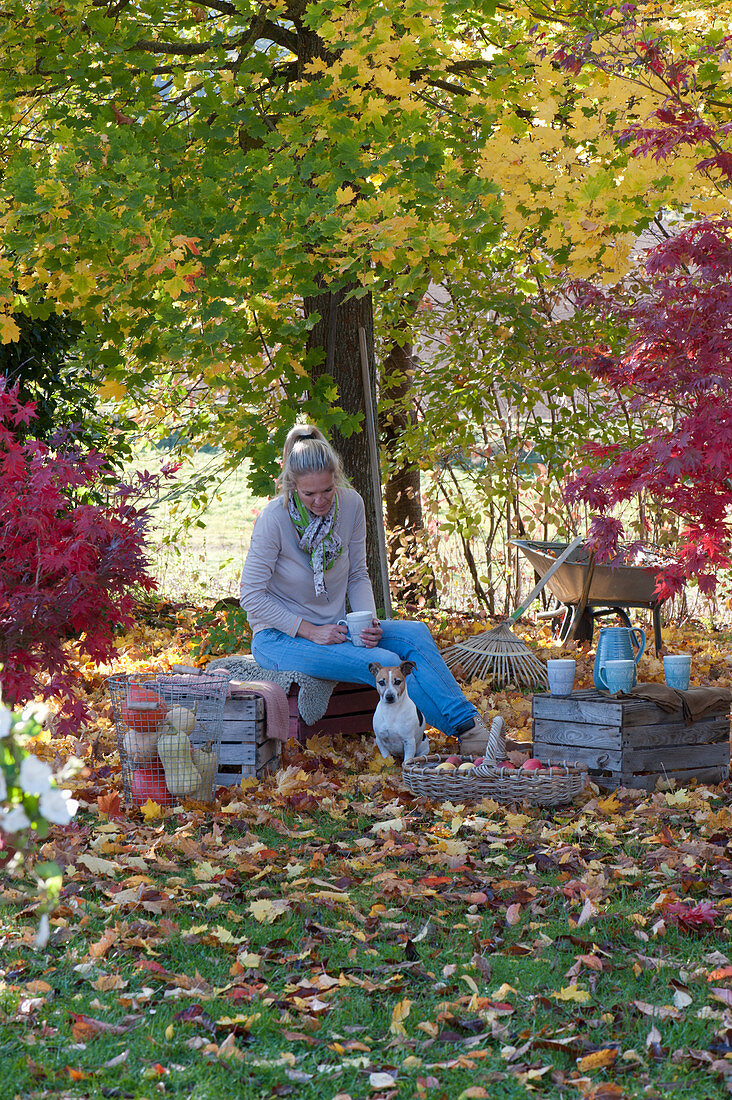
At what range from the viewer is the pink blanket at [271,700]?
4074 millimetres

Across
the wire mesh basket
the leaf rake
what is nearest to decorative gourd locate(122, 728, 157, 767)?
the wire mesh basket

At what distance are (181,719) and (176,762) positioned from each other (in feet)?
0.50

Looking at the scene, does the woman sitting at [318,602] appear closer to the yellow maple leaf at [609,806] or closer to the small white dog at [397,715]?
the small white dog at [397,715]

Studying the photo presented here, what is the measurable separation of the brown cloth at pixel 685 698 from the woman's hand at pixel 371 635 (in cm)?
107

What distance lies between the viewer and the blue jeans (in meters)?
Answer: 4.48

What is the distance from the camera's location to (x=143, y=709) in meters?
3.70

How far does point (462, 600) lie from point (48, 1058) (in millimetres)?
7504

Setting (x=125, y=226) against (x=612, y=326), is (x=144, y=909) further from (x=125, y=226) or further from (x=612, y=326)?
(x=612, y=326)

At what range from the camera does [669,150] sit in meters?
3.62

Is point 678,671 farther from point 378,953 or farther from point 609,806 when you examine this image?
point 378,953

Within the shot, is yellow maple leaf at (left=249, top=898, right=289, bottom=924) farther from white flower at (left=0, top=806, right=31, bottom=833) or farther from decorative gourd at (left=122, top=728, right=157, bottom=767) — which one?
white flower at (left=0, top=806, right=31, bottom=833)

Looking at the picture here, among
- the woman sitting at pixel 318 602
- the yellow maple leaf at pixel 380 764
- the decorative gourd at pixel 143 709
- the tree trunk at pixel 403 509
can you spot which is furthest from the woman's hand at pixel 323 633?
the tree trunk at pixel 403 509

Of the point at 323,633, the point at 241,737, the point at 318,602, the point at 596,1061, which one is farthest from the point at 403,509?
the point at 596,1061

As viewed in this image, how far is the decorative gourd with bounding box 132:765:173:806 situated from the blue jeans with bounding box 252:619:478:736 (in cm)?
94
